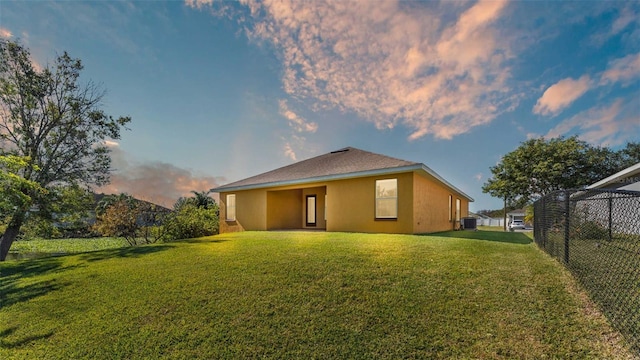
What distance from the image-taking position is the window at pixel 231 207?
1588cm

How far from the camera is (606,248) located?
4391mm

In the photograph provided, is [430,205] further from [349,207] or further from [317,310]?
[317,310]

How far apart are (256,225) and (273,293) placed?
34.9 feet

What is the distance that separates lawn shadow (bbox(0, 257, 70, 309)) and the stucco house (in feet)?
26.4

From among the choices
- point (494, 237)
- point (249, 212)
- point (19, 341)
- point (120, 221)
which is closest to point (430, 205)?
point (494, 237)

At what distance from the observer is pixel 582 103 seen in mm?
16547

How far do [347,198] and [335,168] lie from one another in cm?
157

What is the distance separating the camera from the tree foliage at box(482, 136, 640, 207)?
22516 millimetres

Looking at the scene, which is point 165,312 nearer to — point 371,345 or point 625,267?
point 371,345

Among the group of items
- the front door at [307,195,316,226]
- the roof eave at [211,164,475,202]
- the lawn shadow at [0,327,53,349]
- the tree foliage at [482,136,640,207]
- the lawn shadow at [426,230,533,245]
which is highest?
the tree foliage at [482,136,640,207]

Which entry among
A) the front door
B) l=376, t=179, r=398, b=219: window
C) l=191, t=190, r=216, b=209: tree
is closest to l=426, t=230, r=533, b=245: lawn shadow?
l=376, t=179, r=398, b=219: window

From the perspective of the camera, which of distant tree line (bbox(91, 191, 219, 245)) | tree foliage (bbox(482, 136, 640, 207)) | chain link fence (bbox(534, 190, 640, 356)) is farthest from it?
tree foliage (bbox(482, 136, 640, 207))

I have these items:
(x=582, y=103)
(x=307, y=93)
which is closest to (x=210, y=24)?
(x=307, y=93)

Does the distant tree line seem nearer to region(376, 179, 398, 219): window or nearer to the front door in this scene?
the front door
